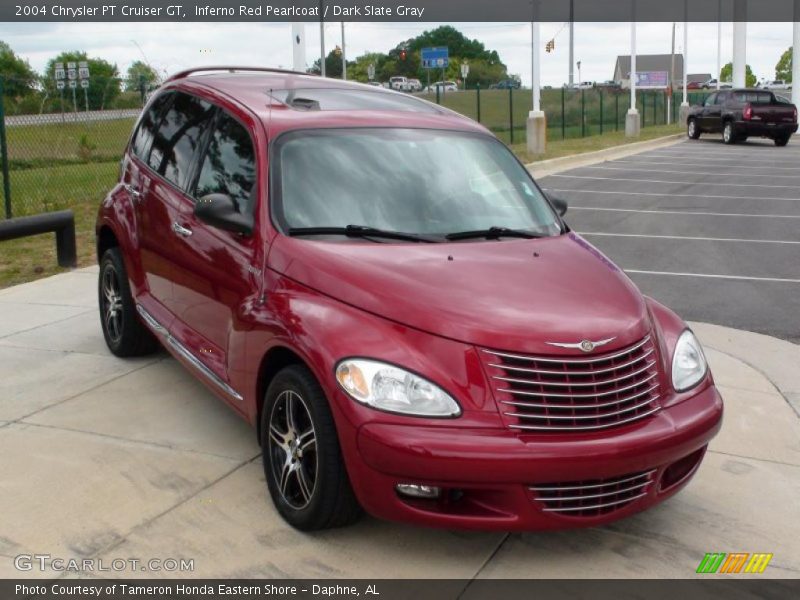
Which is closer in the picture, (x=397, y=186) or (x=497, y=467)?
(x=497, y=467)

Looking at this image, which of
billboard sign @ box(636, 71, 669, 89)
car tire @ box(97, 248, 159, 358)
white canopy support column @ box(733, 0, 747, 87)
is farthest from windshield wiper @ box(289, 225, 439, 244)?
billboard sign @ box(636, 71, 669, 89)

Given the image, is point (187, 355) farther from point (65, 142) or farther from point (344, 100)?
point (65, 142)

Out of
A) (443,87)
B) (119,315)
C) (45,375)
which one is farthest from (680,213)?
(443,87)

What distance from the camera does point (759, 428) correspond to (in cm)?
579

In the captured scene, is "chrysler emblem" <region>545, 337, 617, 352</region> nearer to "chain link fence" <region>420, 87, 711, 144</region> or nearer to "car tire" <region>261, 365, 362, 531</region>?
"car tire" <region>261, 365, 362, 531</region>

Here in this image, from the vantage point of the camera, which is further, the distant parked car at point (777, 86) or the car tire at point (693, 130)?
the distant parked car at point (777, 86)

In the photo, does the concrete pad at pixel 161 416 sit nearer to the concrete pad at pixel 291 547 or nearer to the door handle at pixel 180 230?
the concrete pad at pixel 291 547

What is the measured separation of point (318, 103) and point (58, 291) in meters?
4.63

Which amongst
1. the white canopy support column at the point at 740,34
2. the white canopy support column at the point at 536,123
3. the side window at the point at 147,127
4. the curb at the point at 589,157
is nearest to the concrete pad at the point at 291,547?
the side window at the point at 147,127

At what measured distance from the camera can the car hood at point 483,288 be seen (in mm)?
3939

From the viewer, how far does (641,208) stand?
16156mm

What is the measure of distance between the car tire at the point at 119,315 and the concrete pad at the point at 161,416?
0.35 meters
